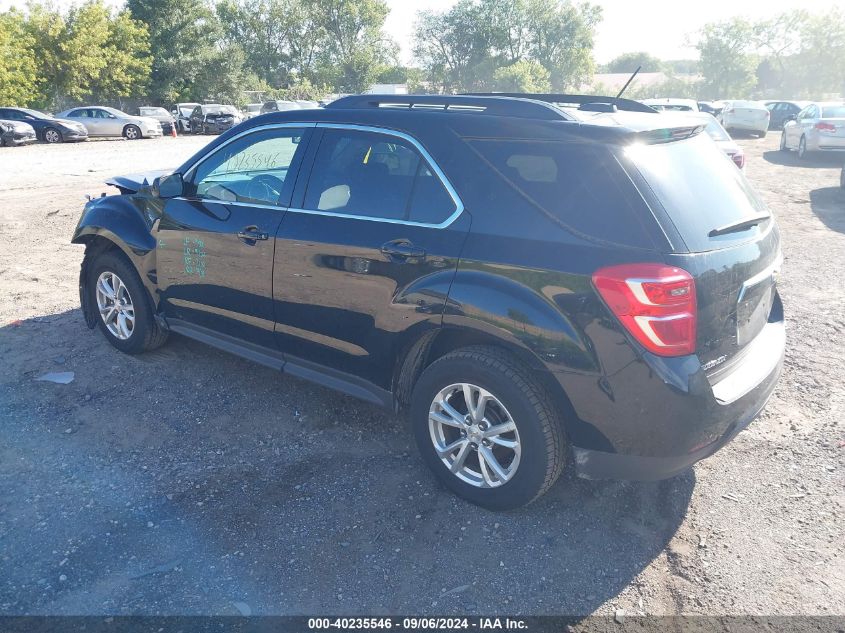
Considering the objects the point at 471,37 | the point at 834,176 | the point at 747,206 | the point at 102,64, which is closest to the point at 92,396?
the point at 747,206

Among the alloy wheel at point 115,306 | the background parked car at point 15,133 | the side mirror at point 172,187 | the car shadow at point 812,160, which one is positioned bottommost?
the car shadow at point 812,160

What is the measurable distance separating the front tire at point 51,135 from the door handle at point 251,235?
89.9ft

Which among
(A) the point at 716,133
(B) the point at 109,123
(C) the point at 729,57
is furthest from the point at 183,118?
(C) the point at 729,57

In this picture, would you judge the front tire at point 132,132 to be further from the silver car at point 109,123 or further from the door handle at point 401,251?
the door handle at point 401,251

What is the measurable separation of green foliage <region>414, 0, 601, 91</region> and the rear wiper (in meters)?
59.0

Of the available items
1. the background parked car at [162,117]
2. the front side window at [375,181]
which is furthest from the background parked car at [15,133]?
the front side window at [375,181]

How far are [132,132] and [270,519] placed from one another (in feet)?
102

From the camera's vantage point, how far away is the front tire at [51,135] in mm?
26828

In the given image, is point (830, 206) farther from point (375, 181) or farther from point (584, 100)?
point (375, 181)

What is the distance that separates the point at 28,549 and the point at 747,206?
371 centimetres

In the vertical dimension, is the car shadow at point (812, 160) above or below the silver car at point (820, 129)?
below

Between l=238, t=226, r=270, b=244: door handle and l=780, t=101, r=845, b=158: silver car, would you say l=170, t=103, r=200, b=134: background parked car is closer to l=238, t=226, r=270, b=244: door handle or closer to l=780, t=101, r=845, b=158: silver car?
l=780, t=101, r=845, b=158: silver car

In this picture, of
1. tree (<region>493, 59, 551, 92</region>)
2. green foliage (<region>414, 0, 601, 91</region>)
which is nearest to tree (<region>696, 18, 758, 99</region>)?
green foliage (<region>414, 0, 601, 91</region>)

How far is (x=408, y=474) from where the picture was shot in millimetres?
3641
